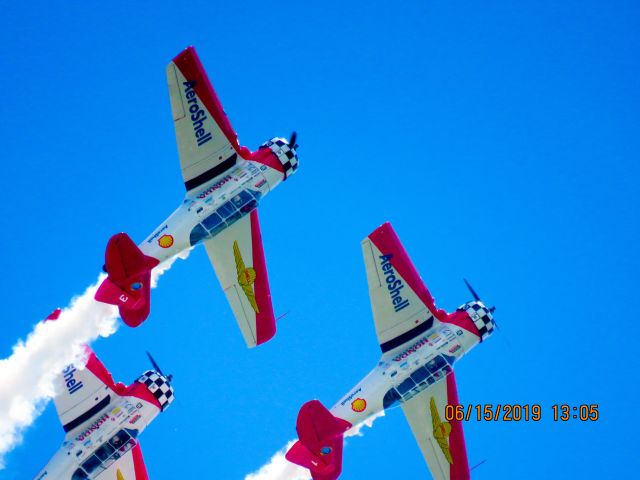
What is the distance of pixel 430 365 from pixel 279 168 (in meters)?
8.50

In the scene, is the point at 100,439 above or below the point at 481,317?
above

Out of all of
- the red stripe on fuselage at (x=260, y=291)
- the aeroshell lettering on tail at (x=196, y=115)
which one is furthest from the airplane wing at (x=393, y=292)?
the aeroshell lettering on tail at (x=196, y=115)

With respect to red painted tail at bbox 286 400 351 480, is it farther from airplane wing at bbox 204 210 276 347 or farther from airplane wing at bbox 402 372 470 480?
airplane wing at bbox 204 210 276 347

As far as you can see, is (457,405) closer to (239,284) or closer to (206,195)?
(239,284)

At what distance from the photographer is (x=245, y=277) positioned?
40.1 metres

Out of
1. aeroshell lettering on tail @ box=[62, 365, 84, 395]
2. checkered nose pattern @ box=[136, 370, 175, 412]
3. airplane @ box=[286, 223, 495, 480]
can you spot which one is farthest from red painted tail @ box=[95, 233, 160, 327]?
airplane @ box=[286, 223, 495, 480]

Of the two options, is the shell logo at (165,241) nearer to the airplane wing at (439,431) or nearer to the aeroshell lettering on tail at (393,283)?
the aeroshell lettering on tail at (393,283)

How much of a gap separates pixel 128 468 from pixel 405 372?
381 inches

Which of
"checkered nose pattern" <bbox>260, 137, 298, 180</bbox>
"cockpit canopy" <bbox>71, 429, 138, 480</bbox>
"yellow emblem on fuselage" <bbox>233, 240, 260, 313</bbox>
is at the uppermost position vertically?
"checkered nose pattern" <bbox>260, 137, 298, 180</bbox>

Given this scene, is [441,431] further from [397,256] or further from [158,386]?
[158,386]

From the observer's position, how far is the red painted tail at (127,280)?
37.0 meters

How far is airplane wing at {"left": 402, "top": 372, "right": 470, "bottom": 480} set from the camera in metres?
39.3

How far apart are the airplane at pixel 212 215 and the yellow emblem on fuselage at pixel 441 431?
622cm

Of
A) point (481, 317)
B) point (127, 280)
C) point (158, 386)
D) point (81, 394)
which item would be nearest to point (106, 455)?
point (81, 394)
